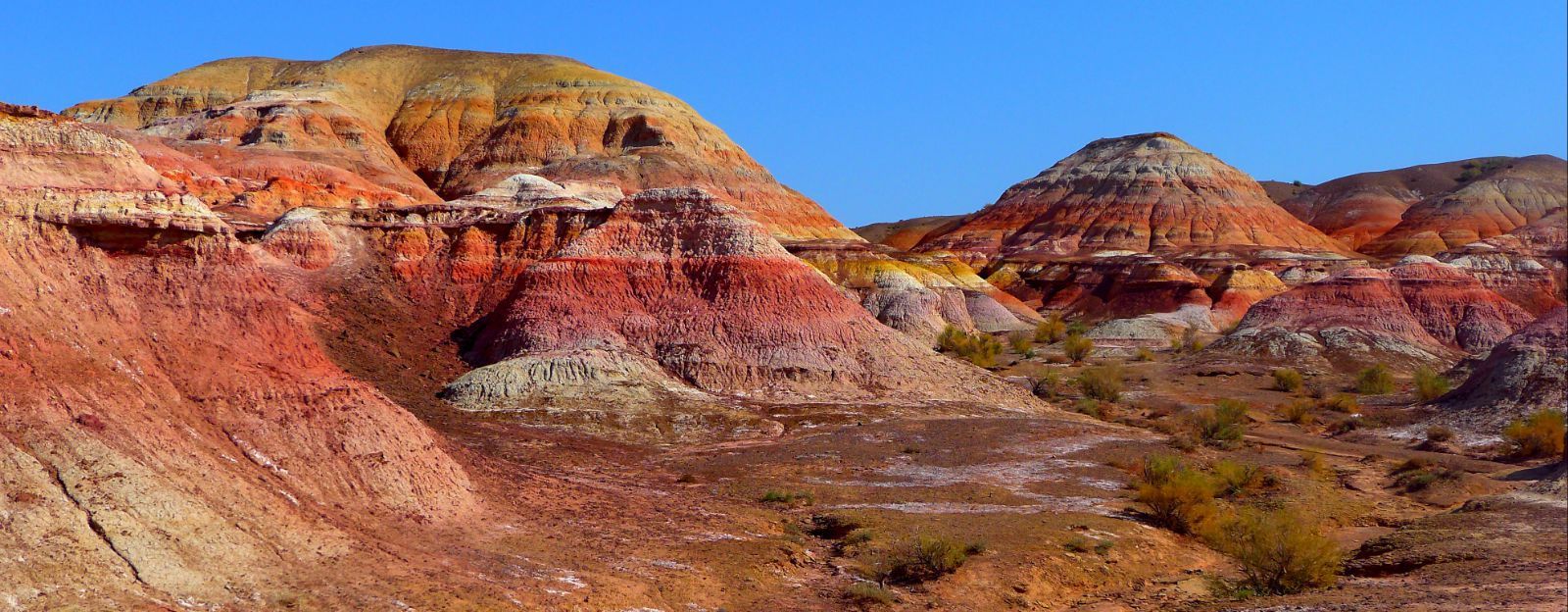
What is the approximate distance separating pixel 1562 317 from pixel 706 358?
2354cm

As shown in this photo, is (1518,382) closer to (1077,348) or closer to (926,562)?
(926,562)

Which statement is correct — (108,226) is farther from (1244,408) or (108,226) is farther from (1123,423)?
(1244,408)

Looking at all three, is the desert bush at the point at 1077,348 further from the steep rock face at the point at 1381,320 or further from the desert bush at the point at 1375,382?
the desert bush at the point at 1375,382

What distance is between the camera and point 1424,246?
121 meters

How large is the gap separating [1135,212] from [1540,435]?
91677 millimetres

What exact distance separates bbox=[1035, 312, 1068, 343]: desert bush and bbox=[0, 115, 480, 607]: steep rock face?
176 feet

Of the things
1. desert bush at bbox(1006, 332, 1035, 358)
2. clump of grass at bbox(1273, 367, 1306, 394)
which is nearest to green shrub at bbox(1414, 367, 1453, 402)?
clump of grass at bbox(1273, 367, 1306, 394)

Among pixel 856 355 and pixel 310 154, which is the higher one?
pixel 310 154

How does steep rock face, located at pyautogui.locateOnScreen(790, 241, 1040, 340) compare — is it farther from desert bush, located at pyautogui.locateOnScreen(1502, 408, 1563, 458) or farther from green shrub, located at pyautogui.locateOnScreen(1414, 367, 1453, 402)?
desert bush, located at pyautogui.locateOnScreen(1502, 408, 1563, 458)

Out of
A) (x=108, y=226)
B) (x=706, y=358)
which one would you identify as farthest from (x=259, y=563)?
(x=706, y=358)

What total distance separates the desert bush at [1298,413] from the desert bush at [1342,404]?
2.30ft

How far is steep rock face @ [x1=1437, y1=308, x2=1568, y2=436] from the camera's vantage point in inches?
1404

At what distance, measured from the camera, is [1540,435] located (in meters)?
31.8

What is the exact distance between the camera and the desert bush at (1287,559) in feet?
62.3
